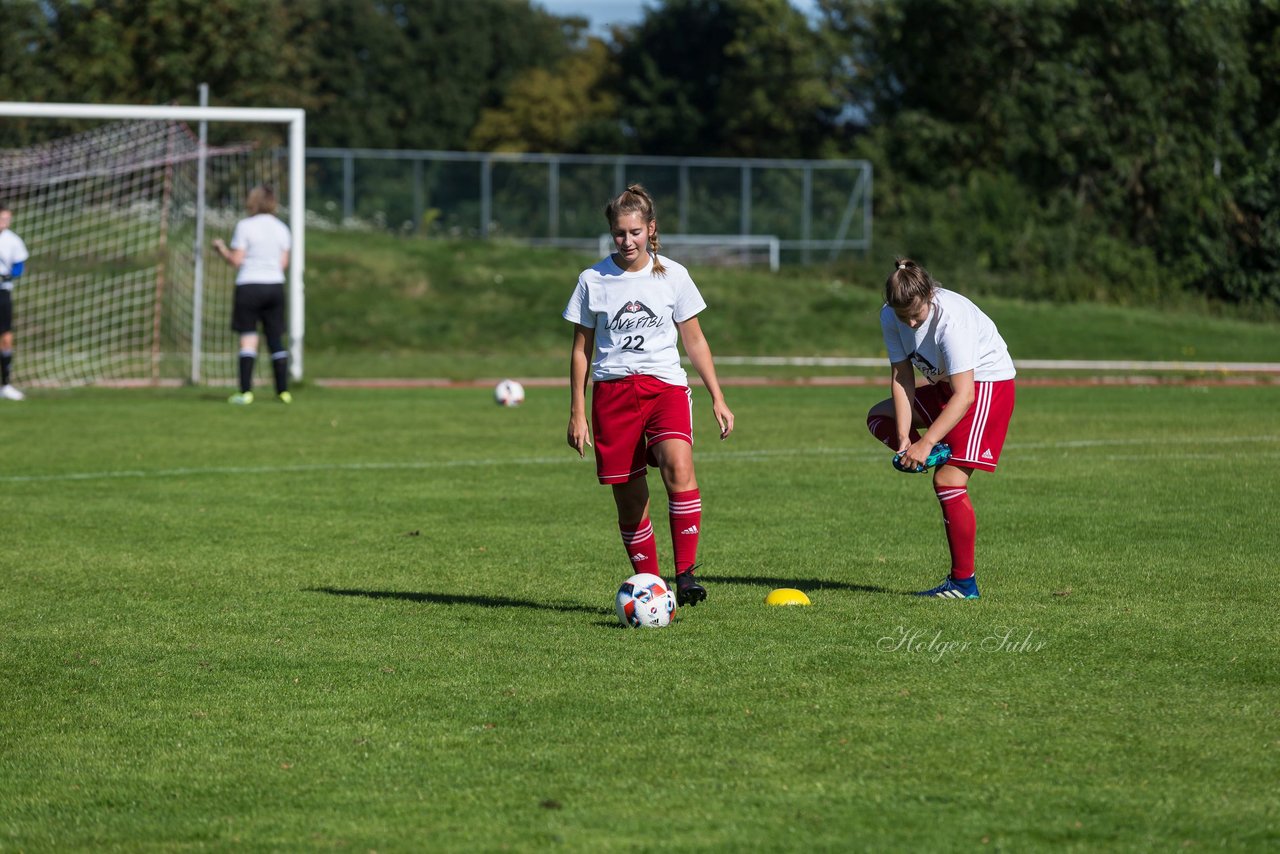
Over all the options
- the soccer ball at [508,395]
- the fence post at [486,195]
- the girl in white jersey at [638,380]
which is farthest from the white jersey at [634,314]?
the fence post at [486,195]

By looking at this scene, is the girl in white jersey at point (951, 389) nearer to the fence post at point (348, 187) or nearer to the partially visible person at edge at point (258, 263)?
the partially visible person at edge at point (258, 263)

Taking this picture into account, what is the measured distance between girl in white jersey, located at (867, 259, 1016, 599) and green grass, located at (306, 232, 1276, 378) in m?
18.1

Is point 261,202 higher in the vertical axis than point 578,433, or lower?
higher

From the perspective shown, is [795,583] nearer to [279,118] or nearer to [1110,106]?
[279,118]

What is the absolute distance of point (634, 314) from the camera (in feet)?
23.3

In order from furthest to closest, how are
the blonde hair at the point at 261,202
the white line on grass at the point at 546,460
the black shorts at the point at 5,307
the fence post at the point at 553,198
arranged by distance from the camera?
the fence post at the point at 553,198
the black shorts at the point at 5,307
the blonde hair at the point at 261,202
the white line on grass at the point at 546,460

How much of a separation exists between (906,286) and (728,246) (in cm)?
3093

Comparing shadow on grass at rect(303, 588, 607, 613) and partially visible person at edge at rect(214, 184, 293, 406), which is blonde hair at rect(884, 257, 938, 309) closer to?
shadow on grass at rect(303, 588, 607, 613)

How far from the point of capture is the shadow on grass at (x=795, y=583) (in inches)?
296

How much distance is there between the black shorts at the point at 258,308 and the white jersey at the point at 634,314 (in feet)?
37.0

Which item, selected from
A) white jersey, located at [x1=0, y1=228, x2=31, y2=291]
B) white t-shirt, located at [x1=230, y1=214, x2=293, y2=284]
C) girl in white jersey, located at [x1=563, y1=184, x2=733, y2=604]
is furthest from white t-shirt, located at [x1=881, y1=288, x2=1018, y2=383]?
white jersey, located at [x1=0, y1=228, x2=31, y2=291]

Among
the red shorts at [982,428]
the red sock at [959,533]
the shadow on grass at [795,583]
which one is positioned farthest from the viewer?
the shadow on grass at [795,583]

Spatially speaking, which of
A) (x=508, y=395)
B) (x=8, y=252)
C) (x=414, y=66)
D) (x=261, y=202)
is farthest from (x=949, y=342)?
(x=414, y=66)

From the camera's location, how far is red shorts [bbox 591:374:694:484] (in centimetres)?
708
